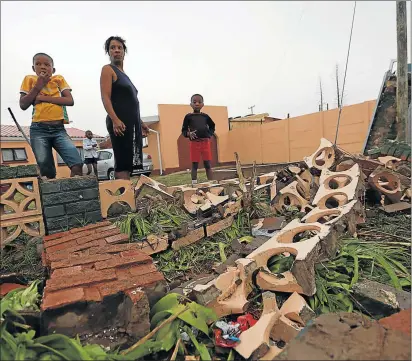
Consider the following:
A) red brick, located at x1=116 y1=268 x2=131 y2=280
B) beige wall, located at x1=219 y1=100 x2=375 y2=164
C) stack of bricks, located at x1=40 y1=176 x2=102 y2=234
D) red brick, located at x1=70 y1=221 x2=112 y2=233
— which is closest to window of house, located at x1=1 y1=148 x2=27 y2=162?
beige wall, located at x1=219 y1=100 x2=375 y2=164

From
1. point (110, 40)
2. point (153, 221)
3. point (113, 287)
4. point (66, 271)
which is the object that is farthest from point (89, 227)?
point (110, 40)

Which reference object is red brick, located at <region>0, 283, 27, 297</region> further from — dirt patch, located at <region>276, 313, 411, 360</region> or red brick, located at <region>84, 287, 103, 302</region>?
dirt patch, located at <region>276, 313, 411, 360</region>

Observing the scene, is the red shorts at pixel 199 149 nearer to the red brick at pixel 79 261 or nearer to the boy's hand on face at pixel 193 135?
the boy's hand on face at pixel 193 135

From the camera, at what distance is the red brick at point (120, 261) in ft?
4.75

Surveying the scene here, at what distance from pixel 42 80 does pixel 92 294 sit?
74.5 inches

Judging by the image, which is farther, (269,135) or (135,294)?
(269,135)

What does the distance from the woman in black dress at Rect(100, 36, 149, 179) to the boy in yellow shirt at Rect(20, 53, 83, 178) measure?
0.35 m

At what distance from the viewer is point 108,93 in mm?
2590

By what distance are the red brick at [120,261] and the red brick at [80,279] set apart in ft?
0.18

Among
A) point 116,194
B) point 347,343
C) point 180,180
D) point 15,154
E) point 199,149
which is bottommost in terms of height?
point 180,180

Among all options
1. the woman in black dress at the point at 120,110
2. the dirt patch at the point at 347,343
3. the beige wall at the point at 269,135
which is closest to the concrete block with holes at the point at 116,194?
the woman in black dress at the point at 120,110

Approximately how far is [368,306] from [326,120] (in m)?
10.9

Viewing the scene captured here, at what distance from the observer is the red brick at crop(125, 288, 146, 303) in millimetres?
1148

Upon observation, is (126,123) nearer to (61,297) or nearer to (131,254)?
(131,254)
